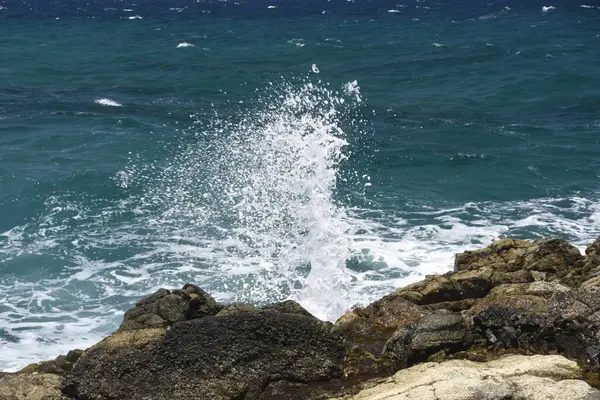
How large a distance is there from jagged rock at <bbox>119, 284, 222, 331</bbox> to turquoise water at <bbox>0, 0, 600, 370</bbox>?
15.7 feet

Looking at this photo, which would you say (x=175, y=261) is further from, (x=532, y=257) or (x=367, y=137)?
(x=367, y=137)

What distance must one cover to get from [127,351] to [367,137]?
25.4 m

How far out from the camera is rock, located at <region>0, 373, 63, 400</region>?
12969 millimetres

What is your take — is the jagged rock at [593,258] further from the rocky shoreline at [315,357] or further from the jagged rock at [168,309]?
the jagged rock at [168,309]

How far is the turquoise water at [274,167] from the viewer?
24.2 meters

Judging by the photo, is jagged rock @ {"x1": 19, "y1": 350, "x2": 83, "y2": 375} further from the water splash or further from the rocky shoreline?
the water splash

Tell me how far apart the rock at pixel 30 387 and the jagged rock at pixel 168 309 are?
7.11 feet

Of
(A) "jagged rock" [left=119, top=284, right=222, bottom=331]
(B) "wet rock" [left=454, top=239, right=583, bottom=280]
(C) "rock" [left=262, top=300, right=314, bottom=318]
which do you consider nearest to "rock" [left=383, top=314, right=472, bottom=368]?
(C) "rock" [left=262, top=300, right=314, bottom=318]

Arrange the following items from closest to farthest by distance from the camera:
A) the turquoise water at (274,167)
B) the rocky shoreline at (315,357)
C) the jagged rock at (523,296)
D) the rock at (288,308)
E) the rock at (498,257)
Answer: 1. the rocky shoreline at (315,357)
2. the jagged rock at (523,296)
3. the rock at (288,308)
4. the rock at (498,257)
5. the turquoise water at (274,167)

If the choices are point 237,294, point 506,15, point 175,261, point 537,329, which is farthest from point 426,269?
point 506,15

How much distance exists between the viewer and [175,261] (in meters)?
25.3

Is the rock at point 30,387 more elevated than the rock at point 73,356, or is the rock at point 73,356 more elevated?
the rock at point 30,387

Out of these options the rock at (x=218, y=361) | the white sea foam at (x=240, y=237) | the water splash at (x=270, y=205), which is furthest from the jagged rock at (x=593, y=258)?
the rock at (x=218, y=361)

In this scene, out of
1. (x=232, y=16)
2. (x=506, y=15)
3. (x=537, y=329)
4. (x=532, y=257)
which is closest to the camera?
(x=537, y=329)
